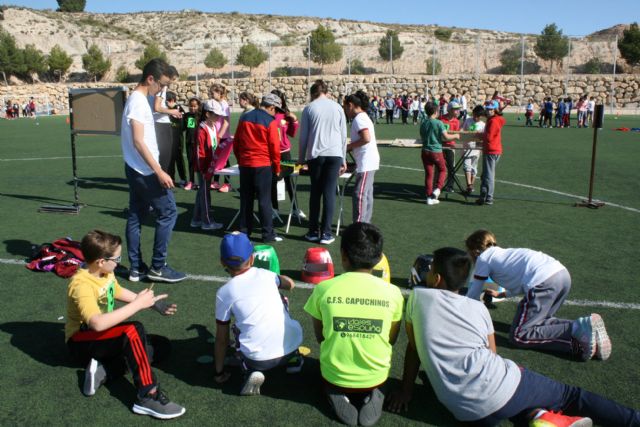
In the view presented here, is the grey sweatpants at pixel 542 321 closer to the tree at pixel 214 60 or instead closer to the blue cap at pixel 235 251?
the blue cap at pixel 235 251

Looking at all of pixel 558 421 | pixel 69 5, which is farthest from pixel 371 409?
pixel 69 5

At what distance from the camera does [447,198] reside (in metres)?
10.5

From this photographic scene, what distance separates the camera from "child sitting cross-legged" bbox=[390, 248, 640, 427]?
3.22 metres

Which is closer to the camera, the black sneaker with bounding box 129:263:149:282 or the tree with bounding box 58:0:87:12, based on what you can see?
the black sneaker with bounding box 129:263:149:282

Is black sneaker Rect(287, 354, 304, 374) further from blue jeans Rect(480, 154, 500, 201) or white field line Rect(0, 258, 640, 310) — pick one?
blue jeans Rect(480, 154, 500, 201)

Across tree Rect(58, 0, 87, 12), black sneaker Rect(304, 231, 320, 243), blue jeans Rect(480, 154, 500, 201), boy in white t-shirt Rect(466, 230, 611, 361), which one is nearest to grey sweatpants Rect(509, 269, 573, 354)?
boy in white t-shirt Rect(466, 230, 611, 361)

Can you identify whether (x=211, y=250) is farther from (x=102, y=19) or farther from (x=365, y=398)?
(x=102, y=19)

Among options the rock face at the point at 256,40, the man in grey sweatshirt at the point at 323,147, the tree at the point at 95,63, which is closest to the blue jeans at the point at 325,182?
the man in grey sweatshirt at the point at 323,147

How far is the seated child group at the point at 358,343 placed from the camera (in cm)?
328

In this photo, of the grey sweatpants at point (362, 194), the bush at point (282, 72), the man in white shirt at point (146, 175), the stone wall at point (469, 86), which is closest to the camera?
the man in white shirt at point (146, 175)

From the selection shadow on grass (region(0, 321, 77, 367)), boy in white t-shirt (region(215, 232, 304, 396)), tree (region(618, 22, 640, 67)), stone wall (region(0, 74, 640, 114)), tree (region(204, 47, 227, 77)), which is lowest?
shadow on grass (region(0, 321, 77, 367))

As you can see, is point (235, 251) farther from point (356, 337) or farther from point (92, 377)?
point (92, 377)

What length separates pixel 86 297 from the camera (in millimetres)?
3758

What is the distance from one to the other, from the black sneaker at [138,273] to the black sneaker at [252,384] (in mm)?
2685
